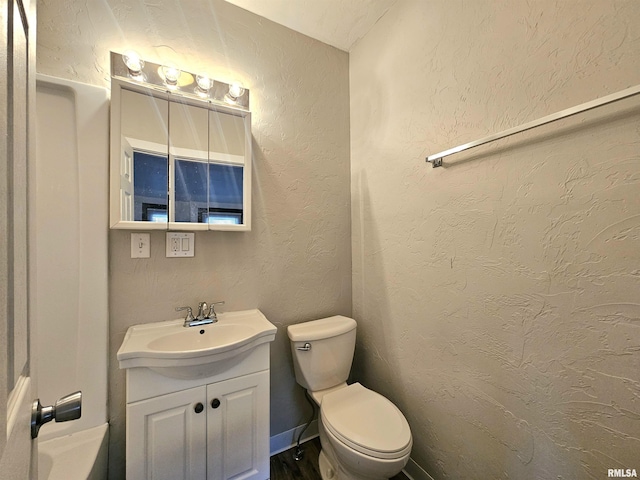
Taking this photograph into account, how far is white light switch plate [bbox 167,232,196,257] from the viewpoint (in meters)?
1.25

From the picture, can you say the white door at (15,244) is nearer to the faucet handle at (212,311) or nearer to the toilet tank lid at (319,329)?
the faucet handle at (212,311)

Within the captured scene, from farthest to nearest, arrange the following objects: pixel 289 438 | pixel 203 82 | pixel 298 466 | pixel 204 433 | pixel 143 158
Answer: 1. pixel 289 438
2. pixel 298 466
3. pixel 203 82
4. pixel 143 158
5. pixel 204 433

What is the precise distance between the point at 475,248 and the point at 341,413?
98cm

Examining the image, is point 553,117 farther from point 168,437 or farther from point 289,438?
point 289,438

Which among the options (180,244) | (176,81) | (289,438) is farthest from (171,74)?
(289,438)

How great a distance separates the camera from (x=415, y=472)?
1297mm

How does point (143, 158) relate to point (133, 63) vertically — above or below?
below

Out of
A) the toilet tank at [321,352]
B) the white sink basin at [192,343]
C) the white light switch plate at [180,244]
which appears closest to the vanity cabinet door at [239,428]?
the white sink basin at [192,343]

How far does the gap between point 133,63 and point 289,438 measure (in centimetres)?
217

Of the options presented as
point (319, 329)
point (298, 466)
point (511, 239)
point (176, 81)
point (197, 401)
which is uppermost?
point (176, 81)

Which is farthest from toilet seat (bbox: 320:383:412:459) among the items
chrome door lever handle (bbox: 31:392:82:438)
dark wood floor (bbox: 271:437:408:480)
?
chrome door lever handle (bbox: 31:392:82:438)

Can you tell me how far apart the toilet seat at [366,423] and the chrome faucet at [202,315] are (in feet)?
2.35

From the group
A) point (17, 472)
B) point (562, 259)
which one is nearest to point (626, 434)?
point (562, 259)

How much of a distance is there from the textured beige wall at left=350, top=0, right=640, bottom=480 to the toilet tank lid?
9.8 inches
